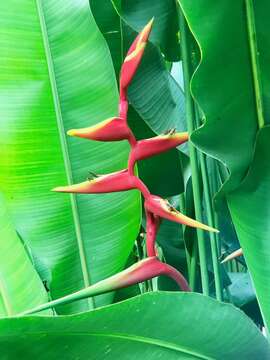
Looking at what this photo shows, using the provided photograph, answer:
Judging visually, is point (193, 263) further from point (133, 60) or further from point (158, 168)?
point (133, 60)

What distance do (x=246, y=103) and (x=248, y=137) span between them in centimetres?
3

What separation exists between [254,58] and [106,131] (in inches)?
6.1

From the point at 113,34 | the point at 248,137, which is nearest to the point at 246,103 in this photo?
the point at 248,137

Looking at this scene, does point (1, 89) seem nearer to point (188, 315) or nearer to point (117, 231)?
point (117, 231)

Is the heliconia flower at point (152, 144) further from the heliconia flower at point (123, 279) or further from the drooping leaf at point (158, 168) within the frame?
the drooping leaf at point (158, 168)

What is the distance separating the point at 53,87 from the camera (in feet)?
2.01

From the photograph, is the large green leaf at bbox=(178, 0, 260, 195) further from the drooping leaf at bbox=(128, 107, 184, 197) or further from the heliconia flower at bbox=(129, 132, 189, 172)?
the drooping leaf at bbox=(128, 107, 184, 197)

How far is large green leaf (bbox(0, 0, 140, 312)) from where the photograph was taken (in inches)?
23.4

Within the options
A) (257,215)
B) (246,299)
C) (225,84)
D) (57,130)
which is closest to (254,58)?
(225,84)

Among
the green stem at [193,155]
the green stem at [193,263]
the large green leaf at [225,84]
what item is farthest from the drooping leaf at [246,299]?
the large green leaf at [225,84]

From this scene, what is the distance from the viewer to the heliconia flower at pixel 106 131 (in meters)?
0.43

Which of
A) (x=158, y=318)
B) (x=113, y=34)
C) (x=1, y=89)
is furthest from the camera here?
(x=113, y=34)

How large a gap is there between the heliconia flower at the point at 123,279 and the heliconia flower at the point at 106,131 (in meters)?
0.11

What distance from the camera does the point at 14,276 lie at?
1.92ft
